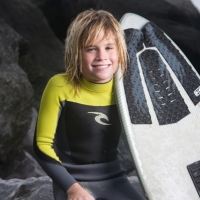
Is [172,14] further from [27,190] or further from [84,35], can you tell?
[84,35]

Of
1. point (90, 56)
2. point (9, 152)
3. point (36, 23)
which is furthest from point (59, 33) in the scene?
A: point (90, 56)

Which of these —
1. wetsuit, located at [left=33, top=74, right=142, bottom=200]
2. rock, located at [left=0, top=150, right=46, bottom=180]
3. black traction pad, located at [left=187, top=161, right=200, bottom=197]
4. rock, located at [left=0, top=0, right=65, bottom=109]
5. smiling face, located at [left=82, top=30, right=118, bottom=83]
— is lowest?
rock, located at [left=0, top=150, right=46, bottom=180]

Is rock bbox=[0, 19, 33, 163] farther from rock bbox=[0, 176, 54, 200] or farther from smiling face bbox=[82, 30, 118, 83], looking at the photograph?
smiling face bbox=[82, 30, 118, 83]

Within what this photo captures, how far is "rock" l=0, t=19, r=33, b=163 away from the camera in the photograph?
4.49 m

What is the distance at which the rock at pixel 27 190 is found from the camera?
335 centimetres

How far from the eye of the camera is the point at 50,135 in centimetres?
244

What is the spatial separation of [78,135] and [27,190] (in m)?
1.10

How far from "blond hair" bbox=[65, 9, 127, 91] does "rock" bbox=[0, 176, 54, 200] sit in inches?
42.6

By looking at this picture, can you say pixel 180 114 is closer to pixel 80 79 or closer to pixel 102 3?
pixel 80 79

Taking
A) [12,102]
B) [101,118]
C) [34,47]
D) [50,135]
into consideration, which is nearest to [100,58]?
[101,118]

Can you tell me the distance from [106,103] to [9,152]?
8.19ft

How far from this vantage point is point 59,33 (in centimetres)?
714

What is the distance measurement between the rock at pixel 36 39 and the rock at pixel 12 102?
1266 millimetres

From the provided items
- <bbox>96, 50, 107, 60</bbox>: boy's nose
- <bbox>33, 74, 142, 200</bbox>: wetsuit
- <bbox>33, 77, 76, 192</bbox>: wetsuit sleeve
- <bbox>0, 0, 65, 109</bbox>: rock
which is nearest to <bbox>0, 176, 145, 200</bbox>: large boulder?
<bbox>33, 74, 142, 200</bbox>: wetsuit
